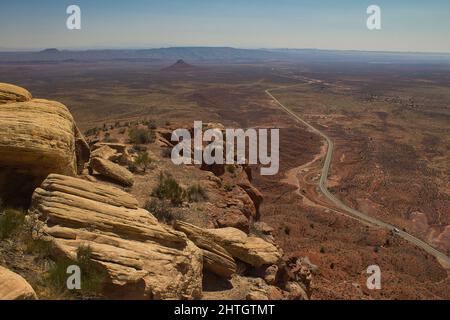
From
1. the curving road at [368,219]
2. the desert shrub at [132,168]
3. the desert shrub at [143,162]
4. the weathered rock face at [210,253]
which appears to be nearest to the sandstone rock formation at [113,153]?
the desert shrub at [132,168]

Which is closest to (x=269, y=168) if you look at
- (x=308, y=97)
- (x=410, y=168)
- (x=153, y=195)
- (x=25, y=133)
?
(x=410, y=168)

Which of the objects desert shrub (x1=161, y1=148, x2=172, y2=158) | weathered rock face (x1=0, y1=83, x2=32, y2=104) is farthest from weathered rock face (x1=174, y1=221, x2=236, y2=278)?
desert shrub (x1=161, y1=148, x2=172, y2=158)

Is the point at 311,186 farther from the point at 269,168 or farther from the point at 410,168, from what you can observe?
the point at 410,168

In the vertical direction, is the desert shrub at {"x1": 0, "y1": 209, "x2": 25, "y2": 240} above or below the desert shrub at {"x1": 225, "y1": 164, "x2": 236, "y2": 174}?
above

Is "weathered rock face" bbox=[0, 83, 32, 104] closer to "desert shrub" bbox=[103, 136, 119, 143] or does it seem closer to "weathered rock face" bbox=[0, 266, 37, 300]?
"weathered rock face" bbox=[0, 266, 37, 300]

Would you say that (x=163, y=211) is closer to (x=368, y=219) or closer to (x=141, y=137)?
(x=141, y=137)

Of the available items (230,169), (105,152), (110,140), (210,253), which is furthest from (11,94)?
(230,169)
